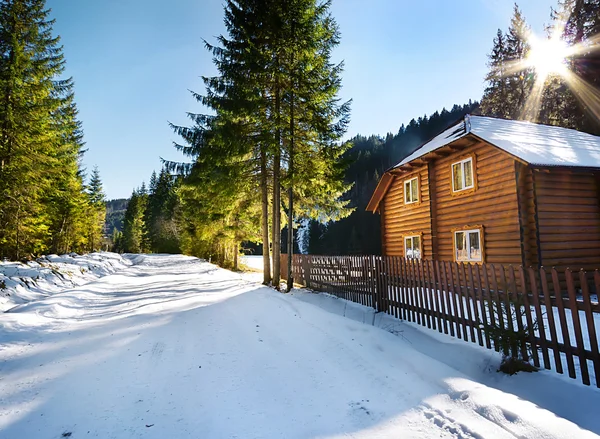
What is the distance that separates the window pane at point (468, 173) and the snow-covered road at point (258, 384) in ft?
30.2

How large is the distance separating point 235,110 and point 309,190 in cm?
450

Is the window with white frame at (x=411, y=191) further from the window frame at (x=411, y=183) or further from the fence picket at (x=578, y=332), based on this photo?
the fence picket at (x=578, y=332)

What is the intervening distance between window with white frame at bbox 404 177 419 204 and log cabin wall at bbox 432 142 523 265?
162 centimetres

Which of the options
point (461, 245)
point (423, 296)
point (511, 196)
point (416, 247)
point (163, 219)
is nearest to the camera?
point (423, 296)

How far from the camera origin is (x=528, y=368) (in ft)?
13.7

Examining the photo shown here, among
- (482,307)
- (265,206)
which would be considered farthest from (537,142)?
(265,206)

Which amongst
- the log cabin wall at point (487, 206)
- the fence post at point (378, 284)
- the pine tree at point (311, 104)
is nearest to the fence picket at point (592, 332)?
the fence post at point (378, 284)

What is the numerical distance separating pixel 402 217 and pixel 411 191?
1599 millimetres

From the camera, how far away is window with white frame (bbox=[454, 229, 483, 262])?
1238 cm

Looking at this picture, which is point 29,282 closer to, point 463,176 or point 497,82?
point 463,176

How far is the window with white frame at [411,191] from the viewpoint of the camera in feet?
52.0

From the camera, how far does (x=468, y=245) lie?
12.8 m

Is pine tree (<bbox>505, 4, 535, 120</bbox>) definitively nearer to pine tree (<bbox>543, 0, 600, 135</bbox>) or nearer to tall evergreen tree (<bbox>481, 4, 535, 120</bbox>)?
tall evergreen tree (<bbox>481, 4, 535, 120</bbox>)

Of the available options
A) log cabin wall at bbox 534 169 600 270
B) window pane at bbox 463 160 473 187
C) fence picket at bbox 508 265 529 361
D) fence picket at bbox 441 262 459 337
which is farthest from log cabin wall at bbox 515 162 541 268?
fence picket at bbox 508 265 529 361
